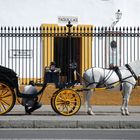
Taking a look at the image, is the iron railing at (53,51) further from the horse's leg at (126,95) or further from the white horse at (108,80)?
the horse's leg at (126,95)

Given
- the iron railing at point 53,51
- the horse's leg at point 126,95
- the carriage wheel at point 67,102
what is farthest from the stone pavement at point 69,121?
the iron railing at point 53,51

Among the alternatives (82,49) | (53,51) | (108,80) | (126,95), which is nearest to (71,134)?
(108,80)

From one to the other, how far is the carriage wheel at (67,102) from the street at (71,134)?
1.88 metres

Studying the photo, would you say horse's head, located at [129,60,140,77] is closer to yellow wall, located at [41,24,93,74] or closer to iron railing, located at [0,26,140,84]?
iron railing, located at [0,26,140,84]

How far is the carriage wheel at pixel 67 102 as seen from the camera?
1820cm

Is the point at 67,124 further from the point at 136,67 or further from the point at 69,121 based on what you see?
the point at 136,67

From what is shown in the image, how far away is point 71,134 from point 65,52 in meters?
8.61

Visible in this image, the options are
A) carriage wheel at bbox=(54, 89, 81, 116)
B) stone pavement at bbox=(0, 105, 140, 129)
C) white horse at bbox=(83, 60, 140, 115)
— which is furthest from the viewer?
white horse at bbox=(83, 60, 140, 115)

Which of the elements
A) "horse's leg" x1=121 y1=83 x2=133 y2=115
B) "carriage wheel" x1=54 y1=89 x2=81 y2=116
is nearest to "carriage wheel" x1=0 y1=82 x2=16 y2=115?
"carriage wheel" x1=54 y1=89 x2=81 y2=116

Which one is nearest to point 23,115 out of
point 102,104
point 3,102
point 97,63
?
point 3,102

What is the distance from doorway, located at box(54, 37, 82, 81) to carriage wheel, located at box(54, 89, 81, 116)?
4336 mm

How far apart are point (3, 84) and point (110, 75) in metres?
3.32

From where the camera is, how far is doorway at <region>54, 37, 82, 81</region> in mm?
23078

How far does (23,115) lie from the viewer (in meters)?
18.5
